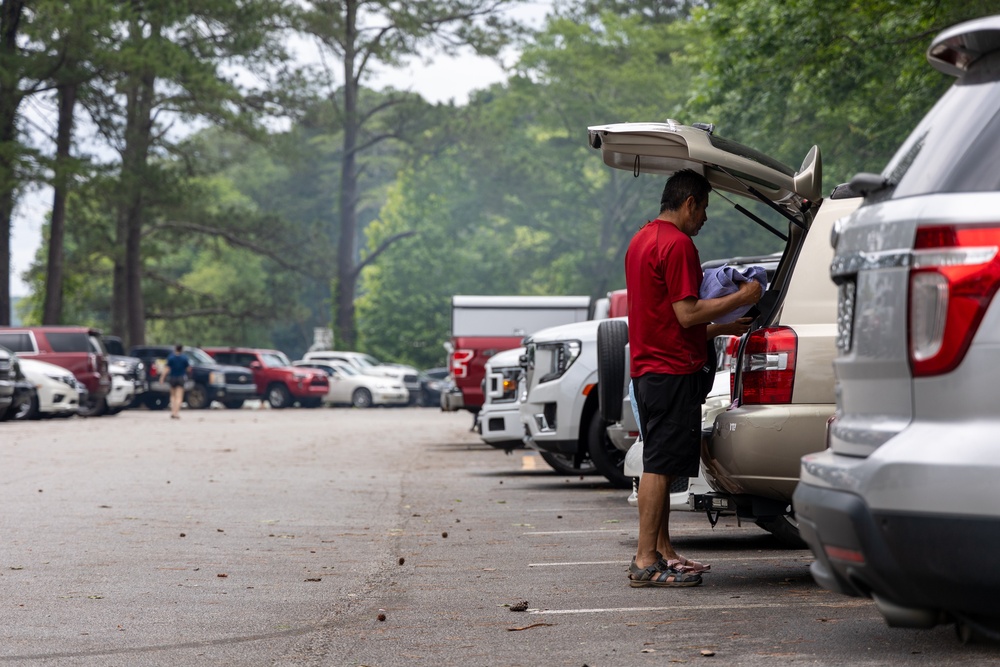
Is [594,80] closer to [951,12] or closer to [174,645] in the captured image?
[951,12]

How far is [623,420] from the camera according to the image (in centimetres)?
1013

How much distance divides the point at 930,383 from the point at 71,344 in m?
31.2

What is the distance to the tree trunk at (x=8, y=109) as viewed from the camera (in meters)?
40.1

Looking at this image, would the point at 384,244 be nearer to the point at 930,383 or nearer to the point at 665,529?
the point at 665,529

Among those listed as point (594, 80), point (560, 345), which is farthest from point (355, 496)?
point (594, 80)

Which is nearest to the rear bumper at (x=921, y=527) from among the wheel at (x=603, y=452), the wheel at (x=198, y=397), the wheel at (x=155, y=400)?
the wheel at (x=603, y=452)

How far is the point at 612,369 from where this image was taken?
33.9 ft

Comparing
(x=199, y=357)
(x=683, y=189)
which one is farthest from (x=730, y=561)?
(x=199, y=357)

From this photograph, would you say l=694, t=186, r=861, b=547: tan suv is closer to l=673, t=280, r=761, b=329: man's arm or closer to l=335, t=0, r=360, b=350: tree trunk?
l=673, t=280, r=761, b=329: man's arm

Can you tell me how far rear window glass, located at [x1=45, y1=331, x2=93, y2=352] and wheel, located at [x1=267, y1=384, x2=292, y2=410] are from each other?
13.4 m

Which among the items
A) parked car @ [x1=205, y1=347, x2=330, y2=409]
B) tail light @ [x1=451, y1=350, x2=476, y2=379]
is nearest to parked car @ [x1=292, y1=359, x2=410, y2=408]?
parked car @ [x1=205, y1=347, x2=330, y2=409]

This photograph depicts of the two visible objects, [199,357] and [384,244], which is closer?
[199,357]

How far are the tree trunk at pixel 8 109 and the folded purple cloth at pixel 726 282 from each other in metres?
35.2

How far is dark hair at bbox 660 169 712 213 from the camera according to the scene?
25.0 ft
